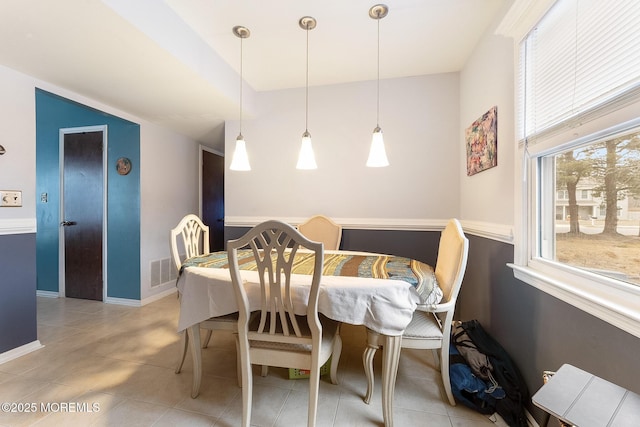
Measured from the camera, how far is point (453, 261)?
1470 millimetres

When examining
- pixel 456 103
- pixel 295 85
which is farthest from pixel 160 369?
pixel 456 103

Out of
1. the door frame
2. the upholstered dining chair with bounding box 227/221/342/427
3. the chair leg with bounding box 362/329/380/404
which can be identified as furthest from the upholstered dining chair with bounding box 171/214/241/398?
the door frame

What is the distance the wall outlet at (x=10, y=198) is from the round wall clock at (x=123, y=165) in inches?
42.3

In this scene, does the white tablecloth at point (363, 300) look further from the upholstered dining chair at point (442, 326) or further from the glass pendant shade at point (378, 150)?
the glass pendant shade at point (378, 150)

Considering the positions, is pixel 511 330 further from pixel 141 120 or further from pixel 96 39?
pixel 141 120

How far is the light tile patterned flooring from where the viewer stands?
4.58 ft

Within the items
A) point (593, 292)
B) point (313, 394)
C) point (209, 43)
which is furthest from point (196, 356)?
point (209, 43)

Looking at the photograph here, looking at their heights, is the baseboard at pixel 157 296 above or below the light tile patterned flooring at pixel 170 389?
above

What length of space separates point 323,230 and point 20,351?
262cm

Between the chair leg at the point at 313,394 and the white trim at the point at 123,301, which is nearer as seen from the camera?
the chair leg at the point at 313,394

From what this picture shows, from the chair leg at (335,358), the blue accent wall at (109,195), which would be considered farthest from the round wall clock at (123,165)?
the chair leg at (335,358)

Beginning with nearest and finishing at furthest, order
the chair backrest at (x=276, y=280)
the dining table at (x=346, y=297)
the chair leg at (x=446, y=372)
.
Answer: the chair backrest at (x=276, y=280) < the dining table at (x=346, y=297) < the chair leg at (x=446, y=372)

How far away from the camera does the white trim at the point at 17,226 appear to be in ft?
6.30

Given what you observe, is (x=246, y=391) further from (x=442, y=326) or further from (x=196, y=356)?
(x=442, y=326)
